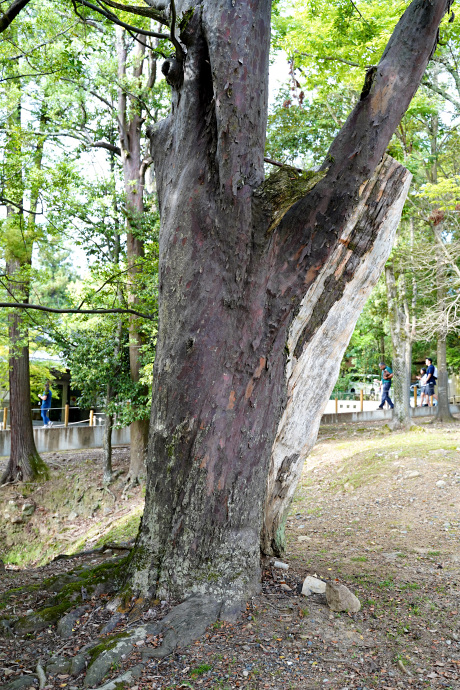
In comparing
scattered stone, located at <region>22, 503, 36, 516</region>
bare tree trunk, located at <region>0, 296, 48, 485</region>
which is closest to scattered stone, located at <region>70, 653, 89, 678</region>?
scattered stone, located at <region>22, 503, 36, 516</region>

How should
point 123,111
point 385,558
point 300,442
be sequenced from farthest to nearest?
point 123,111
point 385,558
point 300,442

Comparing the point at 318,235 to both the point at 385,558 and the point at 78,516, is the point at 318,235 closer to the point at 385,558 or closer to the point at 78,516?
the point at 385,558

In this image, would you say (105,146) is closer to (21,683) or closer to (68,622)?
(68,622)

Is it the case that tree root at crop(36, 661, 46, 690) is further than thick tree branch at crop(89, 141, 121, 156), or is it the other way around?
thick tree branch at crop(89, 141, 121, 156)

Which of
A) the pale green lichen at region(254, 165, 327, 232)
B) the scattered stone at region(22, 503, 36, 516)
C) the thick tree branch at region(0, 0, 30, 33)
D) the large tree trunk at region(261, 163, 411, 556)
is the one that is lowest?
the scattered stone at region(22, 503, 36, 516)

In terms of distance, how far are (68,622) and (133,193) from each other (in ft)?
38.1

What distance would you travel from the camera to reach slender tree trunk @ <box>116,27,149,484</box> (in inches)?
512

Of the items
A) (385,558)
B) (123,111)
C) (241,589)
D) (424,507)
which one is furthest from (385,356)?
(241,589)

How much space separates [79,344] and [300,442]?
9.88m

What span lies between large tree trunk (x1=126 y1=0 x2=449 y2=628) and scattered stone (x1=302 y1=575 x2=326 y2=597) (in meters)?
0.39

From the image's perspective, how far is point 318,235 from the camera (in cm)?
362

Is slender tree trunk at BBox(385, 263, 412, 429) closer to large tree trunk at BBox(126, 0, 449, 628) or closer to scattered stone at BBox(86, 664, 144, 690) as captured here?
large tree trunk at BBox(126, 0, 449, 628)

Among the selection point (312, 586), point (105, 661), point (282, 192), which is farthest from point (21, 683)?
point (282, 192)

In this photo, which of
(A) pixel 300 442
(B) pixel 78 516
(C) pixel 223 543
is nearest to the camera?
(C) pixel 223 543
